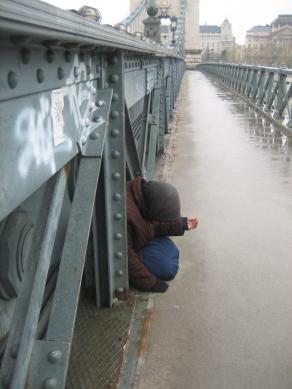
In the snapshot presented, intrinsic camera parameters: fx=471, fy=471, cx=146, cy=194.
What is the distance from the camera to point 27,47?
1.17 m

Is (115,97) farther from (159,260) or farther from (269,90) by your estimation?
(269,90)

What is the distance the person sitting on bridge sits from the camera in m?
2.86

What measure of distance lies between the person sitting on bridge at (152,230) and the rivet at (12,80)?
1.78 meters

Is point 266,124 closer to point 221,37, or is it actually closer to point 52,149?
point 52,149

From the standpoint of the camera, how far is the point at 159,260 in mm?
2988

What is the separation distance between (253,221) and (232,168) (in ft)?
7.00

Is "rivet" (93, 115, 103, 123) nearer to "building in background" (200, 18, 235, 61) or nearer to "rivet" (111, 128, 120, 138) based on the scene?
"rivet" (111, 128, 120, 138)

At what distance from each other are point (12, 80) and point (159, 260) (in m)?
A: 2.06

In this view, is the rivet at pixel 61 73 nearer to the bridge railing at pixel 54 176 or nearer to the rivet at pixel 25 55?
the bridge railing at pixel 54 176

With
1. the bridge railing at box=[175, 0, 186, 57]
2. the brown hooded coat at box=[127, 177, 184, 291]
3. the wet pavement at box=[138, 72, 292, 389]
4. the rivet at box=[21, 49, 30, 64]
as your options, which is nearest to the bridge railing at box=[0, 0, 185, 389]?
the rivet at box=[21, 49, 30, 64]

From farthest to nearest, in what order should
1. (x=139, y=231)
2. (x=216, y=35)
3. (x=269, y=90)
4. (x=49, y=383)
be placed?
1. (x=216, y=35)
2. (x=269, y=90)
3. (x=139, y=231)
4. (x=49, y=383)

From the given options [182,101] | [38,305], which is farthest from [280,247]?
[182,101]

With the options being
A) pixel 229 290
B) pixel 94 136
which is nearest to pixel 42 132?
pixel 94 136

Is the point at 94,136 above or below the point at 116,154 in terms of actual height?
above
